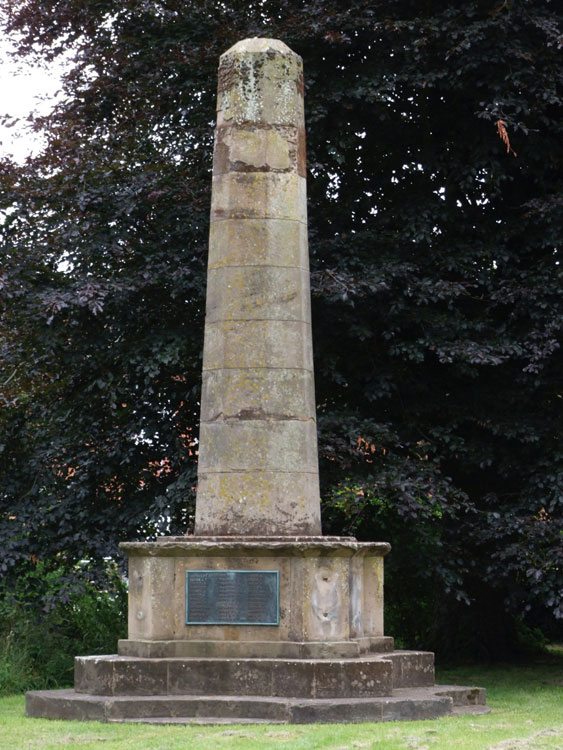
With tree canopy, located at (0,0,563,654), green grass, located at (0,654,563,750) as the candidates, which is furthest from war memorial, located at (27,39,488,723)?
tree canopy, located at (0,0,563,654)

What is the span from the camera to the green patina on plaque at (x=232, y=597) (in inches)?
439

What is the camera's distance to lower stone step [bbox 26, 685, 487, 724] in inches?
406

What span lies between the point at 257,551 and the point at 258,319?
219 cm

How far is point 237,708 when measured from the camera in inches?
413

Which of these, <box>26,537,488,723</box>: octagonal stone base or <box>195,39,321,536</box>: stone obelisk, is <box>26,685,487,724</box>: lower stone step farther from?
<box>195,39,321,536</box>: stone obelisk

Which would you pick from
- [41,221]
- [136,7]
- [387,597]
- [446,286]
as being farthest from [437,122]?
[387,597]

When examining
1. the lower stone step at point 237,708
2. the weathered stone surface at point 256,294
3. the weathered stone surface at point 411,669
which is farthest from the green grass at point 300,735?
the weathered stone surface at point 256,294

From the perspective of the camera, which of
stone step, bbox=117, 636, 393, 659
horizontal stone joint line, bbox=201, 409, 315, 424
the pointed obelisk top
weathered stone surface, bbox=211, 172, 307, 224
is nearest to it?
stone step, bbox=117, 636, 393, 659

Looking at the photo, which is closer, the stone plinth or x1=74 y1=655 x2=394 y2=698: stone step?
x1=74 y1=655 x2=394 y2=698: stone step

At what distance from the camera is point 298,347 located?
12.0m

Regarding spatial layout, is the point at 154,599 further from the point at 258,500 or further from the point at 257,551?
the point at 258,500

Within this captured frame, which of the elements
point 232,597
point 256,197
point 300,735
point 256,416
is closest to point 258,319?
point 256,416

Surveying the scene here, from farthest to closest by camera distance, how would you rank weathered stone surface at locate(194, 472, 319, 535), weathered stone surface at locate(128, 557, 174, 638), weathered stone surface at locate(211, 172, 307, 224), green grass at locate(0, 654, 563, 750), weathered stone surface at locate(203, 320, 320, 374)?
weathered stone surface at locate(211, 172, 307, 224) → weathered stone surface at locate(203, 320, 320, 374) → weathered stone surface at locate(194, 472, 319, 535) → weathered stone surface at locate(128, 557, 174, 638) → green grass at locate(0, 654, 563, 750)

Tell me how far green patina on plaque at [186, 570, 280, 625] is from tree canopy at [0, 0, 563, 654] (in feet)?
15.5
